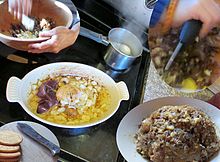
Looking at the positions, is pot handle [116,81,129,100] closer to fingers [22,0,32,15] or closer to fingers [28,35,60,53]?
fingers [28,35,60,53]

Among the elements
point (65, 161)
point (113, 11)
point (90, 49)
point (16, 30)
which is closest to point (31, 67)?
point (16, 30)

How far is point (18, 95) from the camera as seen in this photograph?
1.33 metres

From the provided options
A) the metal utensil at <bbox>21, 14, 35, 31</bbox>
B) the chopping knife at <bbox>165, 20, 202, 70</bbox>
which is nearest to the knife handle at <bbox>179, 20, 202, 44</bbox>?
the chopping knife at <bbox>165, 20, 202, 70</bbox>

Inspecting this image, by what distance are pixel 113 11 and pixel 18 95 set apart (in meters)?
0.65

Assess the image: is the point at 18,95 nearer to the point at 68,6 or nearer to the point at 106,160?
the point at 106,160

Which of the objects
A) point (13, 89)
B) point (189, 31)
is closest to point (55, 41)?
point (13, 89)

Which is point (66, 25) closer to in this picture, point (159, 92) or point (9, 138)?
point (159, 92)

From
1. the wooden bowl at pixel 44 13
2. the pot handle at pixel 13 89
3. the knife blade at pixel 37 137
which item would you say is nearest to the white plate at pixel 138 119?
the knife blade at pixel 37 137

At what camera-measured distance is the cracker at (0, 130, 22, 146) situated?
3.75 ft

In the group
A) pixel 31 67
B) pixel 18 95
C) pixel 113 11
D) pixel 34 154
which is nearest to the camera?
pixel 34 154

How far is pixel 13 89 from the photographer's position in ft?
4.40

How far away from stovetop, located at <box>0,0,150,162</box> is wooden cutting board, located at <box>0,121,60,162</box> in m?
0.05

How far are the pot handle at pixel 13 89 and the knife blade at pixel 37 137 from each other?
0.10 m

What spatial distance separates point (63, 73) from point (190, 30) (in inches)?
18.3
